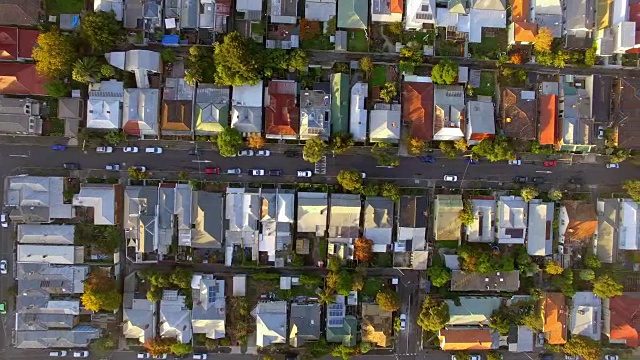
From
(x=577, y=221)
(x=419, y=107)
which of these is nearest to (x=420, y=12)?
(x=419, y=107)

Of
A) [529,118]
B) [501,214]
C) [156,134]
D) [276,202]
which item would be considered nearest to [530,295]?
[501,214]

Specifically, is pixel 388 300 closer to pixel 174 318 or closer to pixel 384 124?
pixel 384 124

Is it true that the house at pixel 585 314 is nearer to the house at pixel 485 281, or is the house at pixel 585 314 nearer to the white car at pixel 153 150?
the house at pixel 485 281

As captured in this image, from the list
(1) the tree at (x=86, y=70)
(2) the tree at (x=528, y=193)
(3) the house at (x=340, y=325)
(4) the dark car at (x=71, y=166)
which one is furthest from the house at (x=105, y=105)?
(2) the tree at (x=528, y=193)

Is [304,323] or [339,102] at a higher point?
[339,102]

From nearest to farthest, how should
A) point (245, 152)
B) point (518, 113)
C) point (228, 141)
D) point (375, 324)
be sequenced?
point (228, 141), point (375, 324), point (245, 152), point (518, 113)

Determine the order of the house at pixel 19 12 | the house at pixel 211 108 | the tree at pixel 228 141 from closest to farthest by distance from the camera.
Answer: the house at pixel 19 12, the tree at pixel 228 141, the house at pixel 211 108

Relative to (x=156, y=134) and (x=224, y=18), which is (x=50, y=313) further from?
(x=224, y=18)
